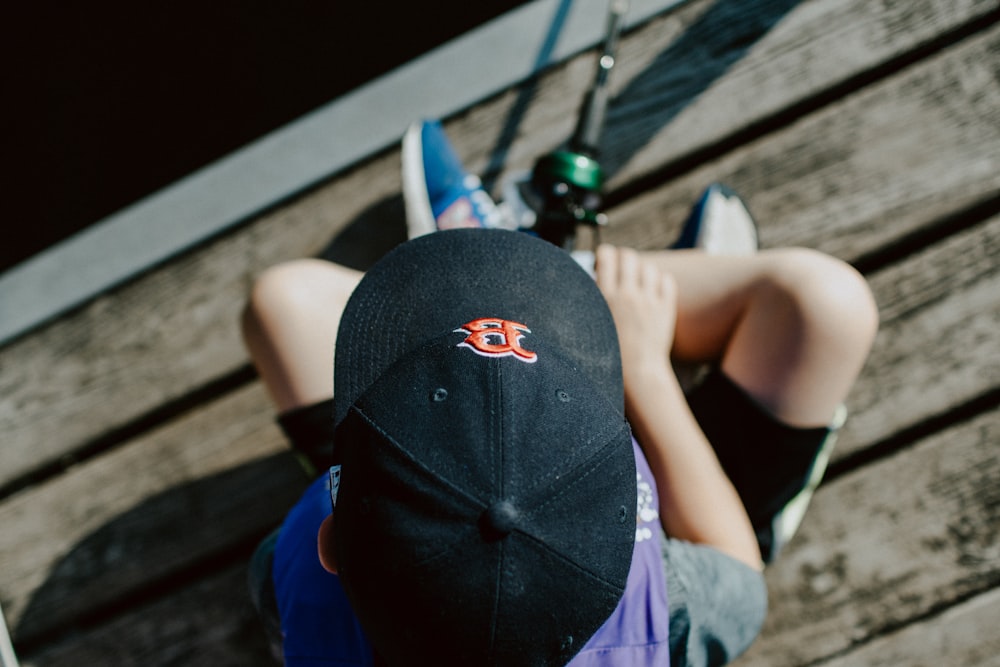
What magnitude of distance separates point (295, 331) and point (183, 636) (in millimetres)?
508

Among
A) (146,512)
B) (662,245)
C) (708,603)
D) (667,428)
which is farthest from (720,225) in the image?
(146,512)

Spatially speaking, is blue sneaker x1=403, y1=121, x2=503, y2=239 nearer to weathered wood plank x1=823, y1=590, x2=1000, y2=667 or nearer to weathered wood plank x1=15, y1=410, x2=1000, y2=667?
weathered wood plank x1=15, y1=410, x2=1000, y2=667

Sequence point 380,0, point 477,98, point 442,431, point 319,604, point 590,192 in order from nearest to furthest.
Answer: point 442,431 → point 319,604 → point 590,192 → point 477,98 → point 380,0

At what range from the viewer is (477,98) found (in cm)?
103

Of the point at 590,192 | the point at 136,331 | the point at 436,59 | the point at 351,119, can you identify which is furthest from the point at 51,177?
the point at 590,192

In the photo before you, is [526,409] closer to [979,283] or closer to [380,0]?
[979,283]

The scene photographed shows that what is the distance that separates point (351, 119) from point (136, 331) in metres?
0.45

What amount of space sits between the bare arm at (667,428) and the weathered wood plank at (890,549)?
21 centimetres

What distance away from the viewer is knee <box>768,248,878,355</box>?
741 millimetres

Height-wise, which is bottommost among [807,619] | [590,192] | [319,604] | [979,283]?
[807,619]

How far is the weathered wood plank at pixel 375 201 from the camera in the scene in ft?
3.17

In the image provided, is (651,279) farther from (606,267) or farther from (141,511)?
(141,511)

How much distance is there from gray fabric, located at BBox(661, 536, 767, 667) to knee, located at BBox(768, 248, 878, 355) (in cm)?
27

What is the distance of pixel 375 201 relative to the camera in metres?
1.03
